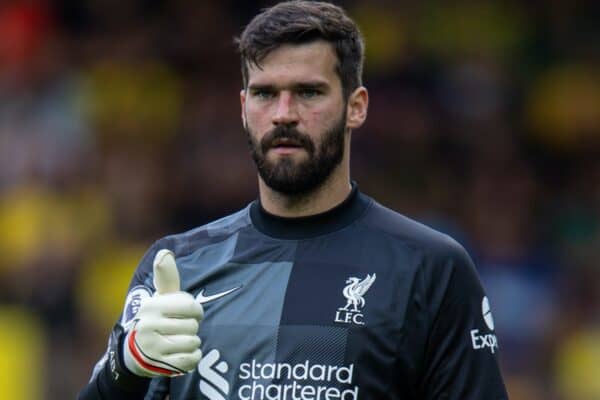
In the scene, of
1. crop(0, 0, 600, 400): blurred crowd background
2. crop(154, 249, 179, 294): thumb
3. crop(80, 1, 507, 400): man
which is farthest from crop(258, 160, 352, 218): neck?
crop(0, 0, 600, 400): blurred crowd background

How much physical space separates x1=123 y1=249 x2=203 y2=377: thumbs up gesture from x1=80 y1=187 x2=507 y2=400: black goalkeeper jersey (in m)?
0.20

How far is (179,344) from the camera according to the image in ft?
13.1

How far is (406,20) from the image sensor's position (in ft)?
38.2

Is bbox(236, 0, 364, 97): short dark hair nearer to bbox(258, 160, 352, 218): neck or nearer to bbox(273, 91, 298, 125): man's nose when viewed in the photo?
bbox(273, 91, 298, 125): man's nose

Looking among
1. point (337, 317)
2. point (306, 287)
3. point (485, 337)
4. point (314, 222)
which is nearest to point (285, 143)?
point (314, 222)

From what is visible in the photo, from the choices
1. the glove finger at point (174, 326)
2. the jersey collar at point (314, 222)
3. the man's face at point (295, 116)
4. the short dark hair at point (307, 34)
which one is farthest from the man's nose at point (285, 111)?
the glove finger at point (174, 326)

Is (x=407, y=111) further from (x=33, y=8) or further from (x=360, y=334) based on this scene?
(x=360, y=334)

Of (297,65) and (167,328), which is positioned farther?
(297,65)

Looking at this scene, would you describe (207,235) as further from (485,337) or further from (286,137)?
(485,337)

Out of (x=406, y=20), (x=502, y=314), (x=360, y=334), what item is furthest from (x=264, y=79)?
(x=406, y=20)

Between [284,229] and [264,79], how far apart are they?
0.46m

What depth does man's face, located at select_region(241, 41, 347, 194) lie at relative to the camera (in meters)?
4.27

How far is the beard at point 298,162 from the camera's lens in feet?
14.0

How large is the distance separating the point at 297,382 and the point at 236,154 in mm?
6849
